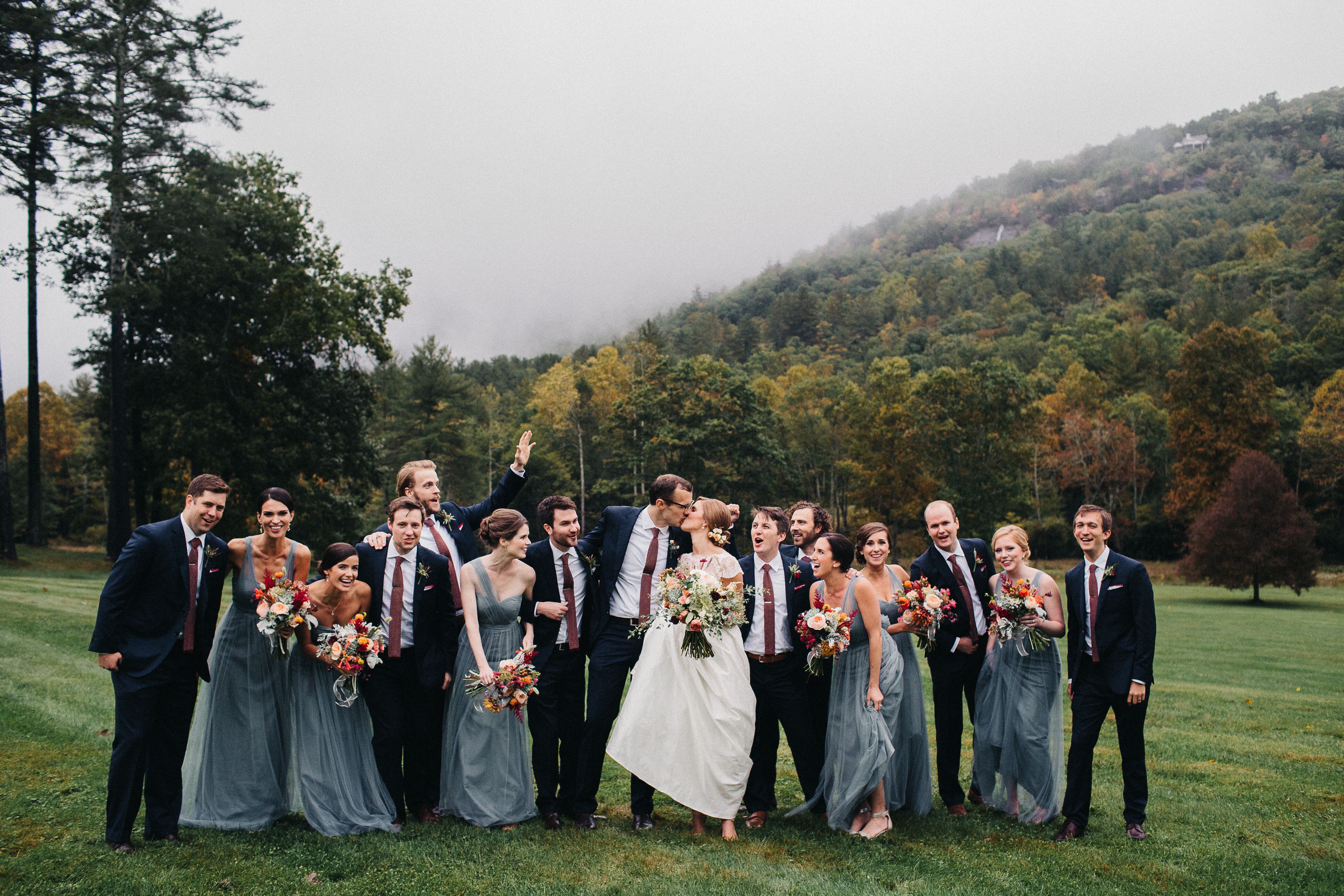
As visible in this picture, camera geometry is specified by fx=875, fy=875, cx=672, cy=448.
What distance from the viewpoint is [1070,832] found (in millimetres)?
6480

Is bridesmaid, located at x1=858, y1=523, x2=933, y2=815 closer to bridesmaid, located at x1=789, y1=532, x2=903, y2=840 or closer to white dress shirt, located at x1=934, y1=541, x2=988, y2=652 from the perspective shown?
bridesmaid, located at x1=789, y1=532, x2=903, y2=840

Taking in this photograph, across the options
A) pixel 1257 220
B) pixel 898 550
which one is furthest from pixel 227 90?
pixel 1257 220

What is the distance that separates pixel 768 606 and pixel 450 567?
2.54m

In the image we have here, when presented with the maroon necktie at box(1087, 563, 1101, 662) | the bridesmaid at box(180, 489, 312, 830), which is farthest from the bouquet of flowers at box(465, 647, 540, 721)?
the maroon necktie at box(1087, 563, 1101, 662)

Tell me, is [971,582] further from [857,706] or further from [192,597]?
[192,597]

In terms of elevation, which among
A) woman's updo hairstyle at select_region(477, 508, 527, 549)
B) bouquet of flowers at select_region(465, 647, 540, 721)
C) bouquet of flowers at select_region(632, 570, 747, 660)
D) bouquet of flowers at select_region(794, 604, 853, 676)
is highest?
woman's updo hairstyle at select_region(477, 508, 527, 549)

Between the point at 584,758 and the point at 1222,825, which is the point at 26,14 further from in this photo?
the point at 1222,825

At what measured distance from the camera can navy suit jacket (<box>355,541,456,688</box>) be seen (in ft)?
21.7

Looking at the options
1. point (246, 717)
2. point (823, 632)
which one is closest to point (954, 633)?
point (823, 632)

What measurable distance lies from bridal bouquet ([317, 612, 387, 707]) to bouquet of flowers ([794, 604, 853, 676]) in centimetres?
312

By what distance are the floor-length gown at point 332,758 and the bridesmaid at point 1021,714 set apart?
473cm

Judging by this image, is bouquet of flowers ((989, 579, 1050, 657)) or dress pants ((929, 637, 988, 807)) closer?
bouquet of flowers ((989, 579, 1050, 657))

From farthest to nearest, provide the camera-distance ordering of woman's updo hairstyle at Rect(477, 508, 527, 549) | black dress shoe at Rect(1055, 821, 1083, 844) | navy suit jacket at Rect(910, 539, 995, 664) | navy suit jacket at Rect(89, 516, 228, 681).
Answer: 1. navy suit jacket at Rect(910, 539, 995, 664)
2. woman's updo hairstyle at Rect(477, 508, 527, 549)
3. black dress shoe at Rect(1055, 821, 1083, 844)
4. navy suit jacket at Rect(89, 516, 228, 681)

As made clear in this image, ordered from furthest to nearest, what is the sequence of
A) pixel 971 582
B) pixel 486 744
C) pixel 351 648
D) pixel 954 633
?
pixel 971 582 < pixel 954 633 < pixel 486 744 < pixel 351 648
